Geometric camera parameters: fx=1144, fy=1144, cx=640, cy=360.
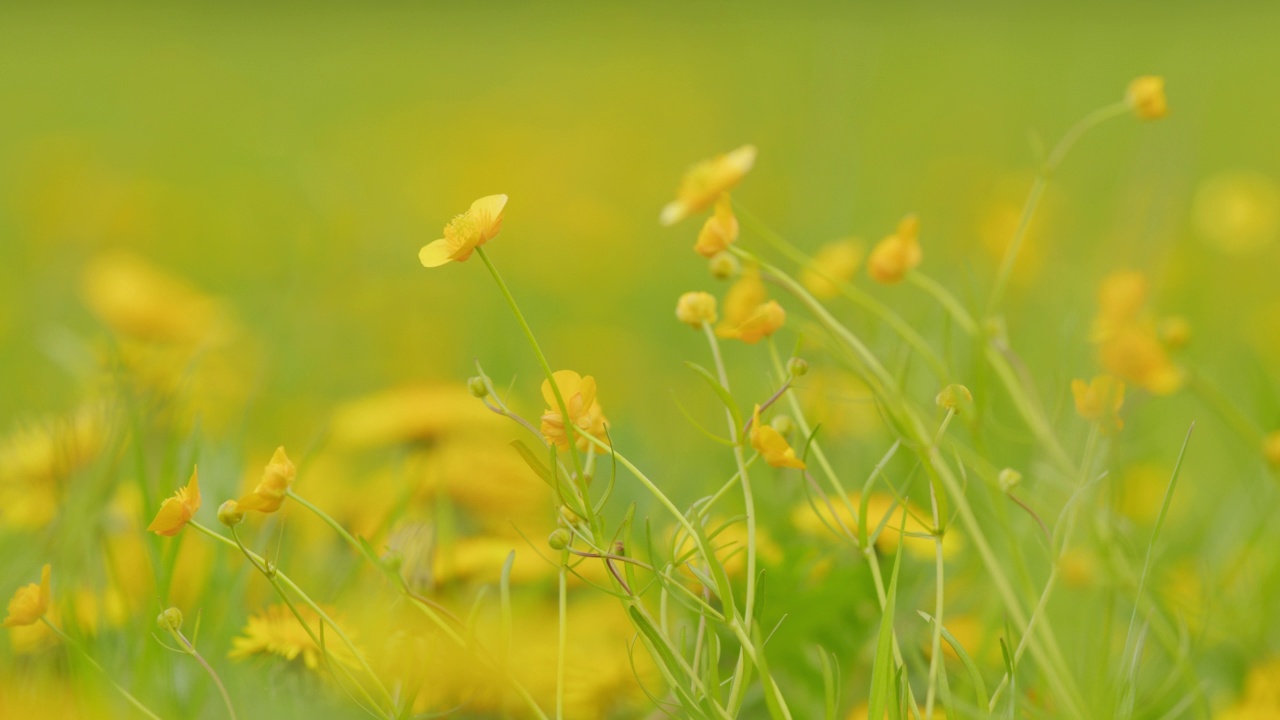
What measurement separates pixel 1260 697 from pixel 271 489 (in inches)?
22.5

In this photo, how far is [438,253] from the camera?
542mm

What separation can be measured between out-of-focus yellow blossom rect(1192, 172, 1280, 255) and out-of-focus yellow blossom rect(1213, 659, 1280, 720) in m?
1.39

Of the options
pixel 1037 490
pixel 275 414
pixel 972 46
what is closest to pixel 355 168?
pixel 275 414

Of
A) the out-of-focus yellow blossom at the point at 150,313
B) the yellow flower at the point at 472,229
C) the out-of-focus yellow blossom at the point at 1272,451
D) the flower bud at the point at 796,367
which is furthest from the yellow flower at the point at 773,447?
the out-of-focus yellow blossom at the point at 150,313

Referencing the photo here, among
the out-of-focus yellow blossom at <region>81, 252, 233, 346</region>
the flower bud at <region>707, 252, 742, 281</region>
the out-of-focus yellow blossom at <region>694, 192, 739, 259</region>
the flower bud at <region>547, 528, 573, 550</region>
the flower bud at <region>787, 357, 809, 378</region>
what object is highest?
the out-of-focus yellow blossom at <region>694, 192, 739, 259</region>

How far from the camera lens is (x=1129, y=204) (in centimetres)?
135

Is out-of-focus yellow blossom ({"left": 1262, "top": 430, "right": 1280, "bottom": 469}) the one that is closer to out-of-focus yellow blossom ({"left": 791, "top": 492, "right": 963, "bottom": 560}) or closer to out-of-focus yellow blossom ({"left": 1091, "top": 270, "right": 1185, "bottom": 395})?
out-of-focus yellow blossom ({"left": 1091, "top": 270, "right": 1185, "bottom": 395})

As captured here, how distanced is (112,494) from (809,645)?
1.68 feet

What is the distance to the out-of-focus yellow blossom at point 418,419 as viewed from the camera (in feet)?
3.30

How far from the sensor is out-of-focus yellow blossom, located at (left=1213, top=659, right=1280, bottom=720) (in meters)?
0.62

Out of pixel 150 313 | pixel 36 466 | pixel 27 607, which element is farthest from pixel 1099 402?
pixel 150 313

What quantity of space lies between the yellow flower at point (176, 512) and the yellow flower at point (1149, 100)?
0.55 meters

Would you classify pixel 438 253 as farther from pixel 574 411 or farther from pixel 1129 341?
pixel 1129 341

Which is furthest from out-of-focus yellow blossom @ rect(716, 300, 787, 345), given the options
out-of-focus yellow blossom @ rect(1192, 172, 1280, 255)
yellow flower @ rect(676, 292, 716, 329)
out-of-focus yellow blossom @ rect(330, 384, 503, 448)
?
out-of-focus yellow blossom @ rect(1192, 172, 1280, 255)
